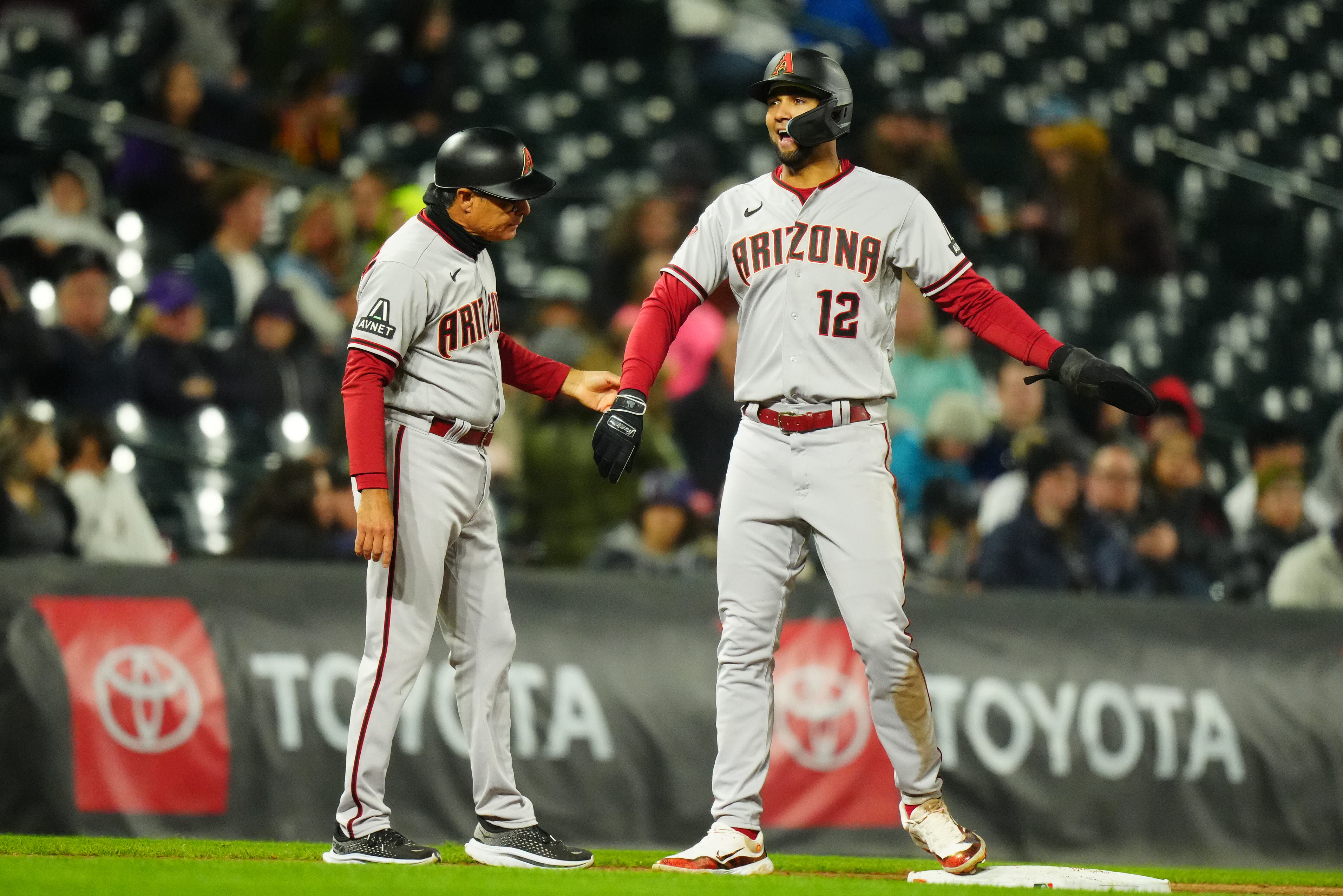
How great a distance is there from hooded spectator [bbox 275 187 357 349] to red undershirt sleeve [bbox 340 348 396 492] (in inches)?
156

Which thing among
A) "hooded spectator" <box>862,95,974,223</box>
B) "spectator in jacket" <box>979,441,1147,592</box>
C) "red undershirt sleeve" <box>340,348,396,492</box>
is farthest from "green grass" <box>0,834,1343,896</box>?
"hooded spectator" <box>862,95,974,223</box>

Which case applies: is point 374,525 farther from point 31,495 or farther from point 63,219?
point 63,219

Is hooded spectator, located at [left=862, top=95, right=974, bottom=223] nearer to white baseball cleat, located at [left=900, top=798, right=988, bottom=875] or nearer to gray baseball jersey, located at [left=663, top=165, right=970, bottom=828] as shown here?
gray baseball jersey, located at [left=663, top=165, right=970, bottom=828]

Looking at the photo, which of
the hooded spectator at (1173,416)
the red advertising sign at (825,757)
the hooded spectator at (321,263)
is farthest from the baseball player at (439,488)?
the hooded spectator at (1173,416)

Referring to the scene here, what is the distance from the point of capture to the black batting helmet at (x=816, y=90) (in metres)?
4.46

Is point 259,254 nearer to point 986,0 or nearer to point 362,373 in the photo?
point 362,373

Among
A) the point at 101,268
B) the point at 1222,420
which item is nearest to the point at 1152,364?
the point at 1222,420

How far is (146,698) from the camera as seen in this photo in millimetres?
5684

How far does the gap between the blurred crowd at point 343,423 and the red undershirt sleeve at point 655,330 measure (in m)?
2.27

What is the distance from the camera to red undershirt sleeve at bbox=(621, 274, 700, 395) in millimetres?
4508

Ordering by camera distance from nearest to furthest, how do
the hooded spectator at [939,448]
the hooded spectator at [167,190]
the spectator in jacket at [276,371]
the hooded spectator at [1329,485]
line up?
the spectator in jacket at [276,371], the hooded spectator at [939,448], the hooded spectator at [1329,485], the hooded spectator at [167,190]

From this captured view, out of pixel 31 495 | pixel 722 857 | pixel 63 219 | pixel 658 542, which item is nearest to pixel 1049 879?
pixel 722 857

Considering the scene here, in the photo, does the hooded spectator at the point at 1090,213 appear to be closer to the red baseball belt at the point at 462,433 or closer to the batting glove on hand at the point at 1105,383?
the batting glove on hand at the point at 1105,383

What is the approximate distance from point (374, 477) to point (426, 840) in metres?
2.06
